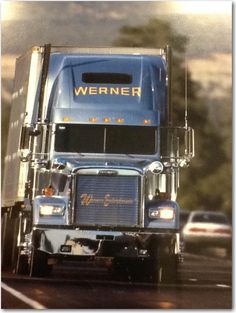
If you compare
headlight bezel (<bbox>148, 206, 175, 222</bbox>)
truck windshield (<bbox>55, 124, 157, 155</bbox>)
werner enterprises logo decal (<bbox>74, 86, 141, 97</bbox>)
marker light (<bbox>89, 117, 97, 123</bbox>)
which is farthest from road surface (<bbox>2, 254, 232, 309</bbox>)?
werner enterprises logo decal (<bbox>74, 86, 141, 97</bbox>)

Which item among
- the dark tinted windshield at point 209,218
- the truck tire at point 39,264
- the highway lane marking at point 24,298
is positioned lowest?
the highway lane marking at point 24,298

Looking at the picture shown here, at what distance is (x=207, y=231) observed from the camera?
24.0m

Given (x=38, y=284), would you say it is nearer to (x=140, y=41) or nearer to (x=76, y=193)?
(x=76, y=193)

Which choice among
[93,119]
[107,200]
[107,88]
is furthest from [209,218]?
[107,88]

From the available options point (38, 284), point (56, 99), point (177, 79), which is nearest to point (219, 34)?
point (177, 79)

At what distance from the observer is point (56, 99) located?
69.6 feet

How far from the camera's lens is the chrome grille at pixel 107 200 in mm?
20578

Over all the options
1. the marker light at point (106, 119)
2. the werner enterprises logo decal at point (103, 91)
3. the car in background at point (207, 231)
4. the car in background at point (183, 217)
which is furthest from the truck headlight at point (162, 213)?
the werner enterprises logo decal at point (103, 91)

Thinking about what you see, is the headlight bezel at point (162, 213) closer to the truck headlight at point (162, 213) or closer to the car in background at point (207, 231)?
the truck headlight at point (162, 213)

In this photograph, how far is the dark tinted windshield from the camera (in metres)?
21.0

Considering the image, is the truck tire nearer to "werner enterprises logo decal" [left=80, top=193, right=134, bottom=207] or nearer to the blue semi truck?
the blue semi truck

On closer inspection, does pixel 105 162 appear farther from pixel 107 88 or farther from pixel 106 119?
pixel 107 88

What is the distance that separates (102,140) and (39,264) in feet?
6.23

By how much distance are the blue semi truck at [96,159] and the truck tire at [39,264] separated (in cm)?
1
